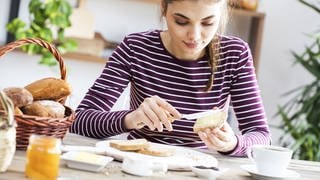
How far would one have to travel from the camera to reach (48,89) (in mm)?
1261

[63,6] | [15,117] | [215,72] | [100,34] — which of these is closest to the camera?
[15,117]

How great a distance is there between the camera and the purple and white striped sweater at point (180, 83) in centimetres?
169

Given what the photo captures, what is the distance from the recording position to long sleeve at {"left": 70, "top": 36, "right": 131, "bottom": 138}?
5.08ft

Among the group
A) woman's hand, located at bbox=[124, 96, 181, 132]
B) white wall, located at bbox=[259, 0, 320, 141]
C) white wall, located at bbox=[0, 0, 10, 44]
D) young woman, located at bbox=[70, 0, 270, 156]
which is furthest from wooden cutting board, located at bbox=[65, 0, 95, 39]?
woman's hand, located at bbox=[124, 96, 181, 132]

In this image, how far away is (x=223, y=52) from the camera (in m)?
1.76

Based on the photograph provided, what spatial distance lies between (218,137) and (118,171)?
0.33m

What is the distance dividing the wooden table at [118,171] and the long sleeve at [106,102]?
4 cm

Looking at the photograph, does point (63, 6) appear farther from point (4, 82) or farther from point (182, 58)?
point (182, 58)

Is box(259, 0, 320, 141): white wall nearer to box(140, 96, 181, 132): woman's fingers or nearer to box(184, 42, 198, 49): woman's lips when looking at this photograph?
box(184, 42, 198, 49): woman's lips

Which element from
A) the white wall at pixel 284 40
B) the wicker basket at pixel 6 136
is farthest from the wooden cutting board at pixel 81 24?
the wicker basket at pixel 6 136

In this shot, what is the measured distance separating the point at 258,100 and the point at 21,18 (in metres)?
1.98

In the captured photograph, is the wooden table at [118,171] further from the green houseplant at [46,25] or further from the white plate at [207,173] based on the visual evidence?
the green houseplant at [46,25]

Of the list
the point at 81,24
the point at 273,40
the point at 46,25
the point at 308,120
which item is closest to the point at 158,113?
the point at 308,120

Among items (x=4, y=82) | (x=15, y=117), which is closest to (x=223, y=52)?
(x=15, y=117)
